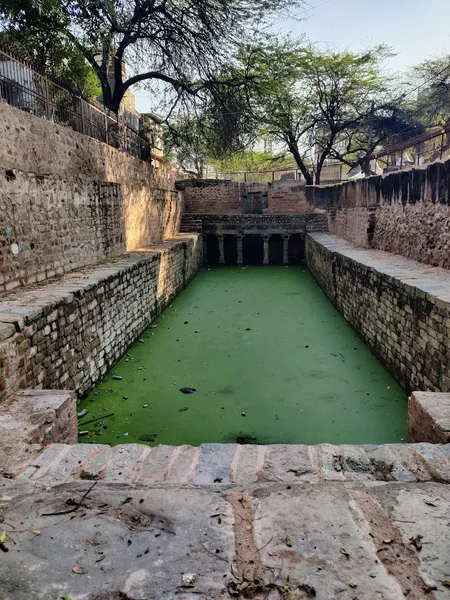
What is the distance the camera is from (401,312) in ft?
19.0

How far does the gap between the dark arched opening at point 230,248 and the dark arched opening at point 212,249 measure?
0.38m

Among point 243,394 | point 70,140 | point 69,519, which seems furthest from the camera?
point 70,140

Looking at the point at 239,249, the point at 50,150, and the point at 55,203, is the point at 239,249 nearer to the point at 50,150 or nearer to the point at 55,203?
the point at 50,150

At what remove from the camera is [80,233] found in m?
7.57

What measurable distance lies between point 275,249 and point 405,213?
10592mm

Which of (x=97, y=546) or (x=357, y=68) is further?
(x=357, y=68)

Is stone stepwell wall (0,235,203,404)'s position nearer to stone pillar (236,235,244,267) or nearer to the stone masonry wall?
the stone masonry wall

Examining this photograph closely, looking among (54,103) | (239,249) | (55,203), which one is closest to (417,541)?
(55,203)

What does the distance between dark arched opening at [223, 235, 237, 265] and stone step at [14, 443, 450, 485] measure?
16.5 meters

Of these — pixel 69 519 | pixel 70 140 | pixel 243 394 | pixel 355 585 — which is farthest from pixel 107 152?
pixel 355 585

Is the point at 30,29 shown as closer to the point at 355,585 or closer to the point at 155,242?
the point at 155,242

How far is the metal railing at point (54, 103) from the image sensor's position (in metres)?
6.66

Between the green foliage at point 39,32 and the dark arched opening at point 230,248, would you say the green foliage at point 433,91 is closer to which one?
the dark arched opening at point 230,248

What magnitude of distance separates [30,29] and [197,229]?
8.88m
